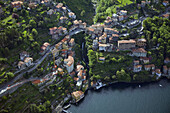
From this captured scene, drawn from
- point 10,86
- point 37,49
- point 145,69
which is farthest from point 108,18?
point 10,86

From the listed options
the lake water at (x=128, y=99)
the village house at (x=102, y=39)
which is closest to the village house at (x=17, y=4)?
the village house at (x=102, y=39)

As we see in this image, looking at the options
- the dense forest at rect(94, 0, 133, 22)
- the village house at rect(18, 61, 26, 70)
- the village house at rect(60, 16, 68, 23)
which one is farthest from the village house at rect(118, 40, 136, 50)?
the village house at rect(18, 61, 26, 70)

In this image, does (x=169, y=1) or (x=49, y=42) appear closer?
(x=49, y=42)

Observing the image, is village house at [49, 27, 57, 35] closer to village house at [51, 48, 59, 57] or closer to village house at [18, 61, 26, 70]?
village house at [51, 48, 59, 57]

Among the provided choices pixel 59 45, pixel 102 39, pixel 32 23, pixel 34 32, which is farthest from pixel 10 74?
pixel 102 39

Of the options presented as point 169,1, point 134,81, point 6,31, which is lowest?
point 134,81

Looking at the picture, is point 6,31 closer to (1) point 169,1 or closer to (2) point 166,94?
(2) point 166,94

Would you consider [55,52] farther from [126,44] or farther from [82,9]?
[82,9]
